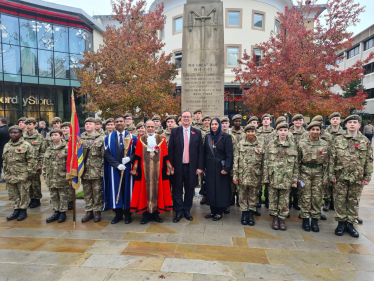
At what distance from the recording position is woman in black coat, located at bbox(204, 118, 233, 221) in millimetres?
5117

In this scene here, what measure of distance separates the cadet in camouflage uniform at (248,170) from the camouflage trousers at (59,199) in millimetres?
3434

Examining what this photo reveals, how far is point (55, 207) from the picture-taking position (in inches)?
208

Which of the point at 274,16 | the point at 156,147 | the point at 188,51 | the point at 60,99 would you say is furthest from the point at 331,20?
the point at 60,99

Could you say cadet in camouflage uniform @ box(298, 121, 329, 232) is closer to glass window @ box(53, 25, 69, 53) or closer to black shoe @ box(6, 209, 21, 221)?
black shoe @ box(6, 209, 21, 221)

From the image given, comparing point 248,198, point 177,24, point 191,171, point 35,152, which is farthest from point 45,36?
point 248,198

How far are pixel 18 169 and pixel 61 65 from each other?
2436 centimetres

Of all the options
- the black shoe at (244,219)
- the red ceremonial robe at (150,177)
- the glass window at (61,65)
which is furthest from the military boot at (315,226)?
the glass window at (61,65)

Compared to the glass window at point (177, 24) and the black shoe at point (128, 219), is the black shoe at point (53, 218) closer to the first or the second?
the black shoe at point (128, 219)

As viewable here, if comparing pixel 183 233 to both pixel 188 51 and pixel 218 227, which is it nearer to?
pixel 218 227

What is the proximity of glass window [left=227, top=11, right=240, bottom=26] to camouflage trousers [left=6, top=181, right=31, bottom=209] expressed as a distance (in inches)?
894

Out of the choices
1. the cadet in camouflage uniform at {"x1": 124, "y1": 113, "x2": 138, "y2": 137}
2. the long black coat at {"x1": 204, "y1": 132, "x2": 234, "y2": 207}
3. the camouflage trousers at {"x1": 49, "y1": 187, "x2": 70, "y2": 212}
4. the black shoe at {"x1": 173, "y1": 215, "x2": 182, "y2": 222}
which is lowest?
the black shoe at {"x1": 173, "y1": 215, "x2": 182, "y2": 222}

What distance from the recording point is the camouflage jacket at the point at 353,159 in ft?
14.4

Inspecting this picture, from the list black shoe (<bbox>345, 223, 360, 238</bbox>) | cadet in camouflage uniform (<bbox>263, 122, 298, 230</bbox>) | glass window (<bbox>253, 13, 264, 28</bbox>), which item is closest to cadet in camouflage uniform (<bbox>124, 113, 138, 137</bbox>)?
cadet in camouflage uniform (<bbox>263, 122, 298, 230</bbox>)

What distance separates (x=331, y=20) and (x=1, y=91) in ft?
86.6
